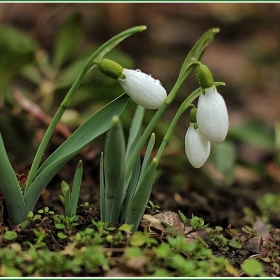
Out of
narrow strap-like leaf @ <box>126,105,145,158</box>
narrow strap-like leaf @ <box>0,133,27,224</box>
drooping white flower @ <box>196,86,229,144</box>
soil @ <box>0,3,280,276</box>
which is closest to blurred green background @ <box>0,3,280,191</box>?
soil @ <box>0,3,280,276</box>

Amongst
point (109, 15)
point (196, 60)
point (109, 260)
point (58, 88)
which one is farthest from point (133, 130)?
point (109, 15)

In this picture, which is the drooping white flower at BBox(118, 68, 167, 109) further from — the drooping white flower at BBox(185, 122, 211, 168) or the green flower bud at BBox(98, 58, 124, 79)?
the drooping white flower at BBox(185, 122, 211, 168)

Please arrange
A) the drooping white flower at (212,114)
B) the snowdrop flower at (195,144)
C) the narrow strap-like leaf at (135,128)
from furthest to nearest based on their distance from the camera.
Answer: the narrow strap-like leaf at (135,128) < the snowdrop flower at (195,144) < the drooping white flower at (212,114)

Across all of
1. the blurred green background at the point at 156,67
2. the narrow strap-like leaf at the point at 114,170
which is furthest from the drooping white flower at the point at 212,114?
the blurred green background at the point at 156,67

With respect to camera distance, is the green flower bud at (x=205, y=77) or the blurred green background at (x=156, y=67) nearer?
the green flower bud at (x=205, y=77)

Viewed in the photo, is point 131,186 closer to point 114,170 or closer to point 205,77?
point 114,170

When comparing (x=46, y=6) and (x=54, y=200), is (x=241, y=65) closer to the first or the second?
(x=46, y=6)

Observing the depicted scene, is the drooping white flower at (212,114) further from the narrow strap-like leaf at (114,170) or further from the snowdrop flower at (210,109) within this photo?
the narrow strap-like leaf at (114,170)
